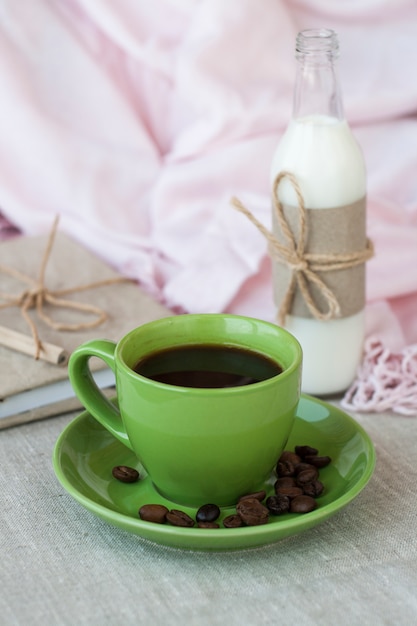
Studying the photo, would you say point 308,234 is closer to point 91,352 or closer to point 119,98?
point 91,352

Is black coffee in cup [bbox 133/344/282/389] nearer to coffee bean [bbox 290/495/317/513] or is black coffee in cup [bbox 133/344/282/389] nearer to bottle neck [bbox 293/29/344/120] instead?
coffee bean [bbox 290/495/317/513]

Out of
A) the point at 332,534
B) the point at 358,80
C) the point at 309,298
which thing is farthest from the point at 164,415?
the point at 358,80

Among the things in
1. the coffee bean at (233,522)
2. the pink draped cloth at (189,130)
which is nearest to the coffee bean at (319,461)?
the coffee bean at (233,522)

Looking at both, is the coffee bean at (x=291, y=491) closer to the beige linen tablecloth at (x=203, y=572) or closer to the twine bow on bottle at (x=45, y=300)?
the beige linen tablecloth at (x=203, y=572)

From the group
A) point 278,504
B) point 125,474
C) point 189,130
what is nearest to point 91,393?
point 125,474

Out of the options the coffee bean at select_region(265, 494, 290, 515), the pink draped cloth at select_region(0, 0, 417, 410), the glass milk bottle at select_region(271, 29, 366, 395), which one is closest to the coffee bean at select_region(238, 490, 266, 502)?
the coffee bean at select_region(265, 494, 290, 515)

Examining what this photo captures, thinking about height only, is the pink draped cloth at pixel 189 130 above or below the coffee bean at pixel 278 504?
above

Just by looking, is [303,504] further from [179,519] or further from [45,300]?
[45,300]
